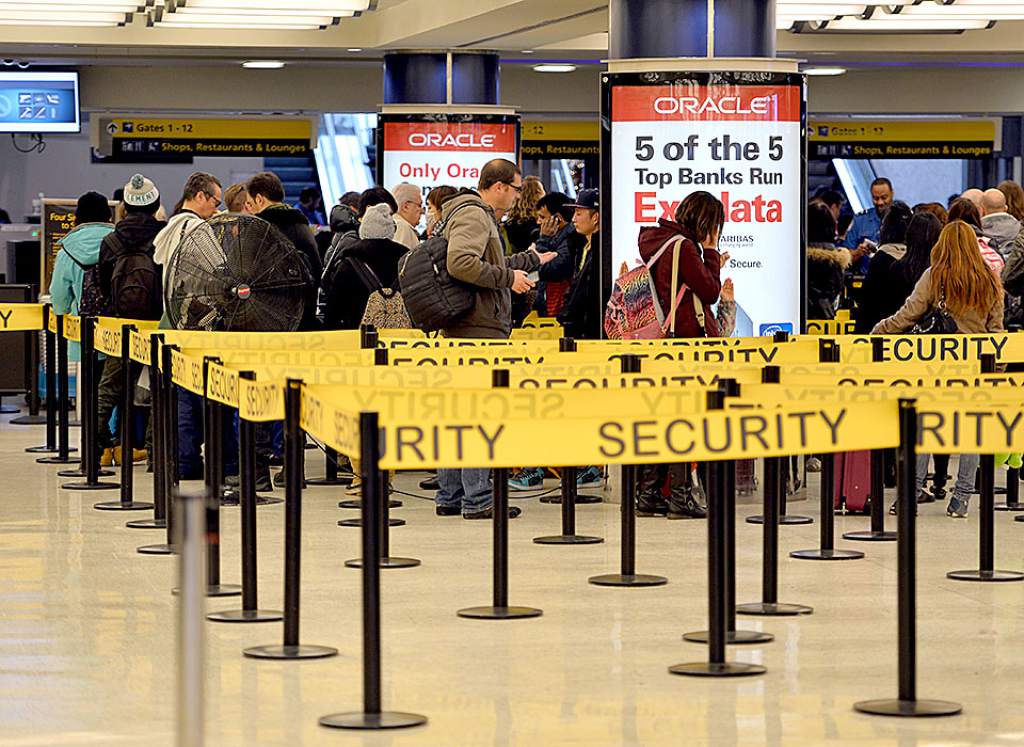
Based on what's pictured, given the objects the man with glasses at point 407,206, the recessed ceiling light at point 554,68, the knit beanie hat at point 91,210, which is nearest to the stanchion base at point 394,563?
the man with glasses at point 407,206

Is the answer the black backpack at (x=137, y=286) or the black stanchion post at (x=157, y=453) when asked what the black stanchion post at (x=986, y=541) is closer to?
the black stanchion post at (x=157, y=453)

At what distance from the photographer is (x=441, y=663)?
247 inches

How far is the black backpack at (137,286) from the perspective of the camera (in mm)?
11914

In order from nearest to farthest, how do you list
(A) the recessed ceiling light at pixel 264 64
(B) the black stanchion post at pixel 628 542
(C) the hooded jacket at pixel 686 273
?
1. (B) the black stanchion post at pixel 628 542
2. (C) the hooded jacket at pixel 686 273
3. (A) the recessed ceiling light at pixel 264 64

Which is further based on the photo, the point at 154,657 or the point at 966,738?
the point at 154,657

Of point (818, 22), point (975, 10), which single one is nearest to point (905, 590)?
point (975, 10)

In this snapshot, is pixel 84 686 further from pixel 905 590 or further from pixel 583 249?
pixel 583 249

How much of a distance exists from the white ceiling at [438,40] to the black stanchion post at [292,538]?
9.65 metres

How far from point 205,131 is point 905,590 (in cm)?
2002

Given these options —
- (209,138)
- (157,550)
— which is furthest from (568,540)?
(209,138)

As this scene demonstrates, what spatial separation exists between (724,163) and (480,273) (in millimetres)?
1578

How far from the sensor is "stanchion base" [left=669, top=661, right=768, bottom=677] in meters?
6.05

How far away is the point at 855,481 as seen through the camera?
10172 millimetres

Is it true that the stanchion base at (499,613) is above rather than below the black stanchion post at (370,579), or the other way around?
below
